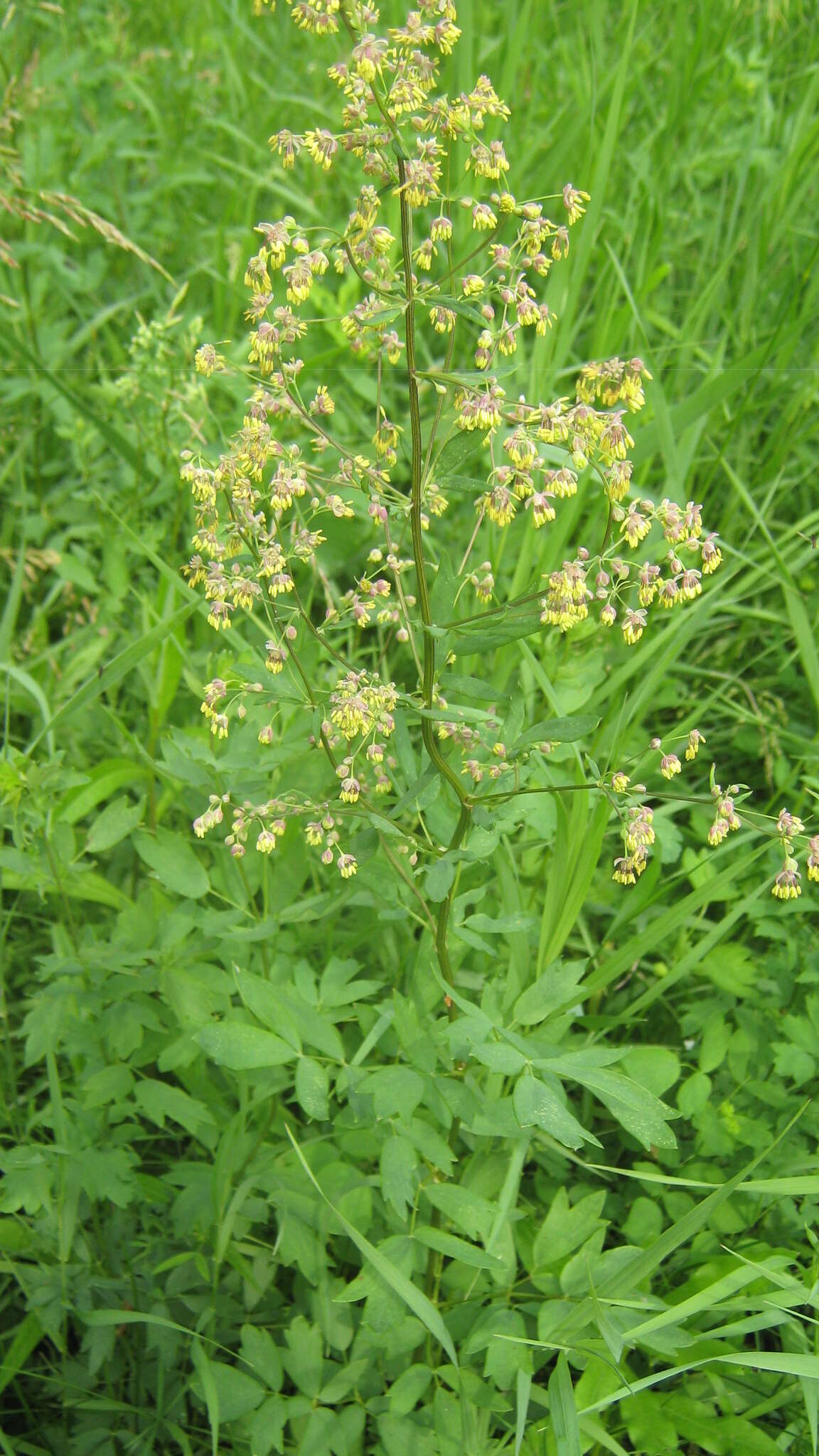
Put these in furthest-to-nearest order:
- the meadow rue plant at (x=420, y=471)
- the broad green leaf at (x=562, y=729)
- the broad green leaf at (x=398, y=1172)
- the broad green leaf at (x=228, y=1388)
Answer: the broad green leaf at (x=228, y=1388) < the broad green leaf at (x=398, y=1172) < the broad green leaf at (x=562, y=729) < the meadow rue plant at (x=420, y=471)

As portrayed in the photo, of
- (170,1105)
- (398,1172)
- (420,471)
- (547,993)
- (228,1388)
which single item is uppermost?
(420,471)

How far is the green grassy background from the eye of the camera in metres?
2.03

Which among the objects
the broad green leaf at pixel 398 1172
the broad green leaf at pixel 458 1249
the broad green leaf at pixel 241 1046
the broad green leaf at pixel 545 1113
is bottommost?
the broad green leaf at pixel 458 1249

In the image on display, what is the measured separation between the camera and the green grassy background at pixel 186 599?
6.66 ft

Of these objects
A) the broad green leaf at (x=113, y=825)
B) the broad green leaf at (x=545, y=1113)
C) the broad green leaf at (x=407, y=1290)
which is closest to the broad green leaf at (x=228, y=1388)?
the broad green leaf at (x=407, y=1290)

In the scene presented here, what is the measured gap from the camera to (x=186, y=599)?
2727mm

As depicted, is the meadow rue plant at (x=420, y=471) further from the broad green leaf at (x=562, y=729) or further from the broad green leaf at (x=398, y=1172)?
the broad green leaf at (x=398, y=1172)

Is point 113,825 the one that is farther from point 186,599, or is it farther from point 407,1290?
point 407,1290

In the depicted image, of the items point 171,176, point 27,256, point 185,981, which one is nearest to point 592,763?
point 185,981

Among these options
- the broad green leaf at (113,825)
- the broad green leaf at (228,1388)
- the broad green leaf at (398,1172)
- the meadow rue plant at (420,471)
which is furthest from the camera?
the broad green leaf at (113,825)

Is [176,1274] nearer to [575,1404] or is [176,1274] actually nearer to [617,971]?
[575,1404]

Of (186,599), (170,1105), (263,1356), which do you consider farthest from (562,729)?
(186,599)

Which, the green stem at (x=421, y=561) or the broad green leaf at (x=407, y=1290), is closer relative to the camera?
the green stem at (x=421, y=561)

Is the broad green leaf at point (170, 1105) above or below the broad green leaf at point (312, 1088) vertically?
below
